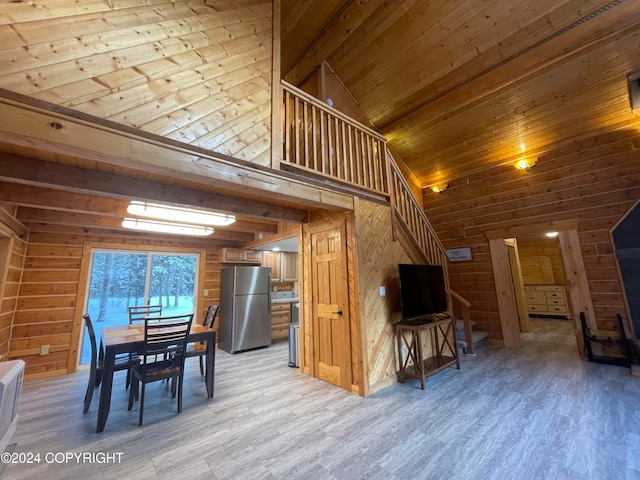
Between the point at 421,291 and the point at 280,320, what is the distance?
3.86 metres

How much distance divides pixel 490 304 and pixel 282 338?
4.78 metres

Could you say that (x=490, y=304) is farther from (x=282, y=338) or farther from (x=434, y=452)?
(x=282, y=338)

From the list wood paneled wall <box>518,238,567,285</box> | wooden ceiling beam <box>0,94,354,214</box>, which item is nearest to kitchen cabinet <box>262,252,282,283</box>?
wooden ceiling beam <box>0,94,354,214</box>

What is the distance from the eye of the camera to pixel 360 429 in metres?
2.44

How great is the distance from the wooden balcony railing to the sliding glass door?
13.6 feet

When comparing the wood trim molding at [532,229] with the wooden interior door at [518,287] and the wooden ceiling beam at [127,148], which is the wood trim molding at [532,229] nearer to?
the wooden interior door at [518,287]

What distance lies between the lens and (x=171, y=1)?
2.18m

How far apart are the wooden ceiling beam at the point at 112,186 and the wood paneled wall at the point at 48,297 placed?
2654 mm

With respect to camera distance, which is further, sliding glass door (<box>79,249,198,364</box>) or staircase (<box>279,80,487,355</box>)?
sliding glass door (<box>79,249,198,364</box>)

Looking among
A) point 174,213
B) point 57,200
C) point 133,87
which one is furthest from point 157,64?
point 57,200

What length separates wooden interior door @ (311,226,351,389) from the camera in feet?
11.2

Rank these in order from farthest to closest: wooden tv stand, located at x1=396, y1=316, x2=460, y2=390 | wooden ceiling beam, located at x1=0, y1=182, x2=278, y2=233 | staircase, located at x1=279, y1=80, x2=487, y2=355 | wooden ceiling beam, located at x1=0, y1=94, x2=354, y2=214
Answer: wooden tv stand, located at x1=396, y1=316, x2=460, y2=390 < staircase, located at x1=279, y1=80, x2=487, y2=355 < wooden ceiling beam, located at x1=0, y1=182, x2=278, y2=233 < wooden ceiling beam, located at x1=0, y1=94, x2=354, y2=214

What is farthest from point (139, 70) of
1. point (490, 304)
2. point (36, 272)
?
point (490, 304)

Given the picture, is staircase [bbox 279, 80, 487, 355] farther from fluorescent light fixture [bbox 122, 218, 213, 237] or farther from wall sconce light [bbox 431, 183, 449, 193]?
fluorescent light fixture [bbox 122, 218, 213, 237]
